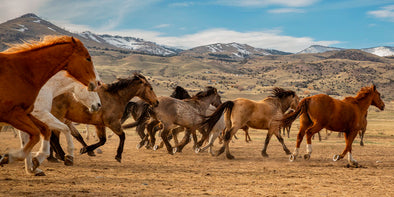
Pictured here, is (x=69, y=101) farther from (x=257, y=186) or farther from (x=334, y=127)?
(x=334, y=127)

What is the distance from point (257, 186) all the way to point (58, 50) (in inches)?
159

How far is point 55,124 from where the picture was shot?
23.9ft

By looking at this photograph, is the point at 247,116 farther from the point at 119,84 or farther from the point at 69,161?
the point at 69,161

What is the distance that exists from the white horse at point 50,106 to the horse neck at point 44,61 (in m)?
0.50

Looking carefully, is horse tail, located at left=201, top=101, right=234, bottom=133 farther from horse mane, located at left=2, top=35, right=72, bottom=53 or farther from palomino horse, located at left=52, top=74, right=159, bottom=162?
horse mane, located at left=2, top=35, right=72, bottom=53

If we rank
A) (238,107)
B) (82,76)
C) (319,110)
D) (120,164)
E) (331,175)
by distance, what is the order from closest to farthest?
(82,76), (331,175), (120,164), (319,110), (238,107)

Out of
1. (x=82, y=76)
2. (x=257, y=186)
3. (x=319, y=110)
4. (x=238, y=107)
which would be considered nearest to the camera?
(x=82, y=76)

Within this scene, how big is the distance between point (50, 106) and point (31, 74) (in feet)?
6.69

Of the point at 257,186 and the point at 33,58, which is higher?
the point at 33,58

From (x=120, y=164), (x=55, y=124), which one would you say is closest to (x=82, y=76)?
(x=55, y=124)

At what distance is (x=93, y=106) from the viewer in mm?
7922

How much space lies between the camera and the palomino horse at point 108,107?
905cm

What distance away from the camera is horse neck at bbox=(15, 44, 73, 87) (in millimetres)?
5660

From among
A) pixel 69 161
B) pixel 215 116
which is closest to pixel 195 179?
pixel 69 161
